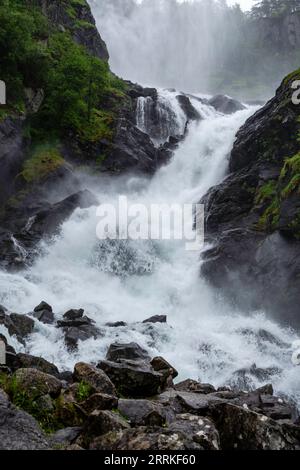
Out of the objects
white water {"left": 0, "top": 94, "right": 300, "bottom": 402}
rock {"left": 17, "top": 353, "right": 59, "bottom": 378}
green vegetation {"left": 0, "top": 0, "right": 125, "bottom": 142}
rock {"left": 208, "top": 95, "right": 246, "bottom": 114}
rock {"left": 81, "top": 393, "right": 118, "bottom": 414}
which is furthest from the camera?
rock {"left": 208, "top": 95, "right": 246, "bottom": 114}

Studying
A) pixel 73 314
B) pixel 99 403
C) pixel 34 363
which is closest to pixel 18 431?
pixel 99 403

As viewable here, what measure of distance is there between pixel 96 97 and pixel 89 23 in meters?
20.1

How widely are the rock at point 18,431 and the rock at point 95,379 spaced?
255 cm

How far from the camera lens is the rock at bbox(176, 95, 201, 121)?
42.8m

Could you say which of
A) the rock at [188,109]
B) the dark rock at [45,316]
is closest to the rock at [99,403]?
the dark rock at [45,316]

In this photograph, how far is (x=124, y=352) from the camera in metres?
14.6

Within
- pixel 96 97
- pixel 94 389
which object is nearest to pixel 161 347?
pixel 94 389

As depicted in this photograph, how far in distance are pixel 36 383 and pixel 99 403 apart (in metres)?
1.47

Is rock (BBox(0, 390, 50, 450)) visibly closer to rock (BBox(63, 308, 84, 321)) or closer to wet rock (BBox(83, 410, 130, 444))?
wet rock (BBox(83, 410, 130, 444))

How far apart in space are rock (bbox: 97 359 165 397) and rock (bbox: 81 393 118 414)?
7.57 ft

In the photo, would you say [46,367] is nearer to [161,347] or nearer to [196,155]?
[161,347]

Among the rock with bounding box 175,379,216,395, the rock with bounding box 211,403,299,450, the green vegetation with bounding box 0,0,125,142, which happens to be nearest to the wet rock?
the rock with bounding box 211,403,299,450

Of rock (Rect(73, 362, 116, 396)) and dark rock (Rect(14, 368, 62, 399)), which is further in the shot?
rock (Rect(73, 362, 116, 396))

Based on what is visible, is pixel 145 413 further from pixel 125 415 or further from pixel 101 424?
pixel 101 424
